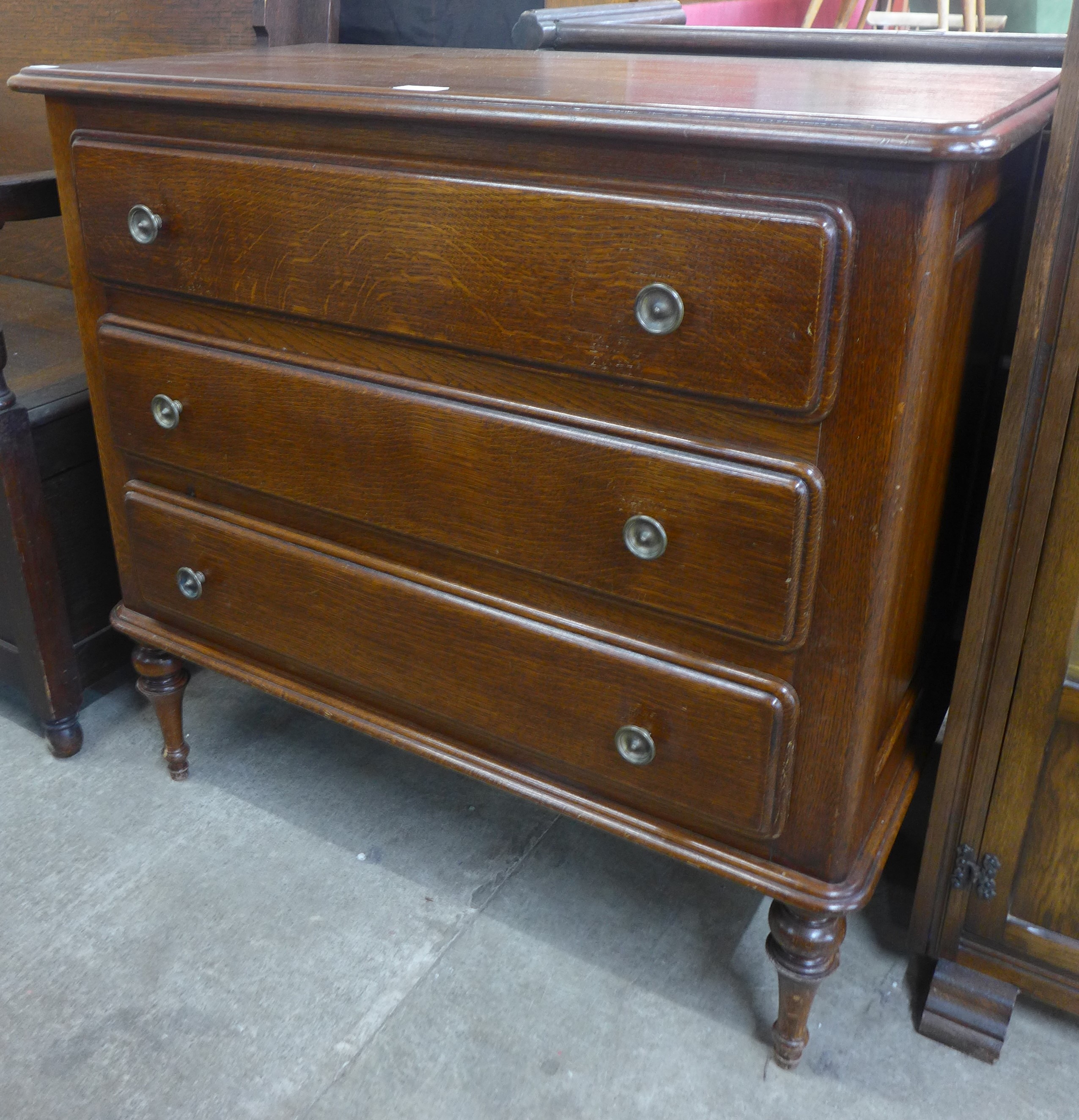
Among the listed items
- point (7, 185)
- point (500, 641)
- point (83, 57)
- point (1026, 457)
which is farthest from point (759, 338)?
point (83, 57)

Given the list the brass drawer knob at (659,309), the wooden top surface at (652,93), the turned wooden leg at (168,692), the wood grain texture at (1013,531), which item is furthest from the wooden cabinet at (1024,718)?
the turned wooden leg at (168,692)

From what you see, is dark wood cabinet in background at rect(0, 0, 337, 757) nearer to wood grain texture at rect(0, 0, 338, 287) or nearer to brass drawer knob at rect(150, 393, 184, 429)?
wood grain texture at rect(0, 0, 338, 287)

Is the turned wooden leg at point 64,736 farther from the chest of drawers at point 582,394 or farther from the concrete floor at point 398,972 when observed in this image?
the chest of drawers at point 582,394

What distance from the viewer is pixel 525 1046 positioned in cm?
113

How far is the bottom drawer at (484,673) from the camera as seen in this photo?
95cm

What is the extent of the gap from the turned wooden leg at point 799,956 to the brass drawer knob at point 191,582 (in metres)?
0.73

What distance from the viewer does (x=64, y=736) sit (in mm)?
1530

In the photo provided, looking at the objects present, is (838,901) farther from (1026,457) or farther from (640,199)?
(640,199)

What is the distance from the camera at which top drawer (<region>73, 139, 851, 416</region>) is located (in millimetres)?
780

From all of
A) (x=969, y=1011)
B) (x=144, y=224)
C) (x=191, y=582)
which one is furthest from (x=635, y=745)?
(x=144, y=224)

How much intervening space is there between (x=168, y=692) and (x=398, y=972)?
0.49 meters

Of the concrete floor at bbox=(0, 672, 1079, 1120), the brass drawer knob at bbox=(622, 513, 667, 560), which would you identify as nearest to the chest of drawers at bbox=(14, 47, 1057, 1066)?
the brass drawer knob at bbox=(622, 513, 667, 560)

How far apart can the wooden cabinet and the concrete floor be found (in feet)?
0.30

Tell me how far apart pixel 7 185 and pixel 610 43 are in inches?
30.6
